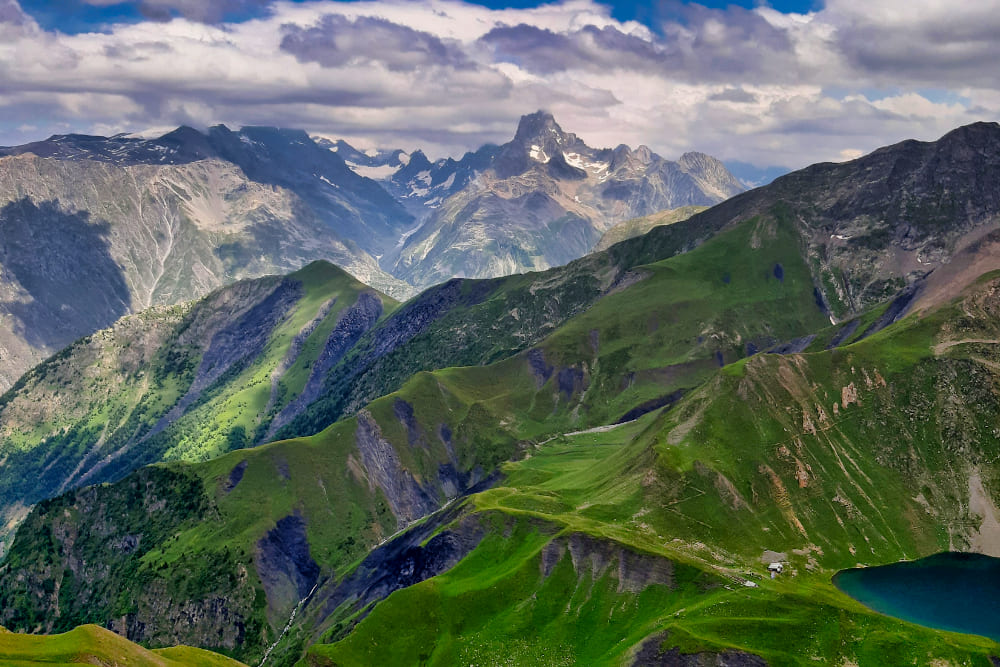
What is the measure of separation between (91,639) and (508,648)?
83970 millimetres

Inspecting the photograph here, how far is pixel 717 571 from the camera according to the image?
19950 cm

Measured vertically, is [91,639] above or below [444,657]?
above

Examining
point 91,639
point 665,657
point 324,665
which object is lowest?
point 324,665

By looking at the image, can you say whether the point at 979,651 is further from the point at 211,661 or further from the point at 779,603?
the point at 211,661

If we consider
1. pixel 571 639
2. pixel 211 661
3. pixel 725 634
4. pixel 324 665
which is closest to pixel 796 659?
pixel 725 634

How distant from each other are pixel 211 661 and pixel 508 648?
63454 millimetres

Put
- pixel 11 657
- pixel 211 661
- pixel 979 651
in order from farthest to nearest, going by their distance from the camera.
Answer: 1. pixel 211 661
2. pixel 979 651
3. pixel 11 657

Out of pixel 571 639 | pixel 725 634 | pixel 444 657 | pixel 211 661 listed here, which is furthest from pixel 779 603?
pixel 211 661

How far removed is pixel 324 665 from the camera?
646 ft

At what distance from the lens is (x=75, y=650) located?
146m

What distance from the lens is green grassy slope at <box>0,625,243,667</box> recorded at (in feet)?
463

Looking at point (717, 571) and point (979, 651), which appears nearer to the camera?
point (979, 651)

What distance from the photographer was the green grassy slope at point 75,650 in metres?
141

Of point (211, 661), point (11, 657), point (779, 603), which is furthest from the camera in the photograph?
point (211, 661)
